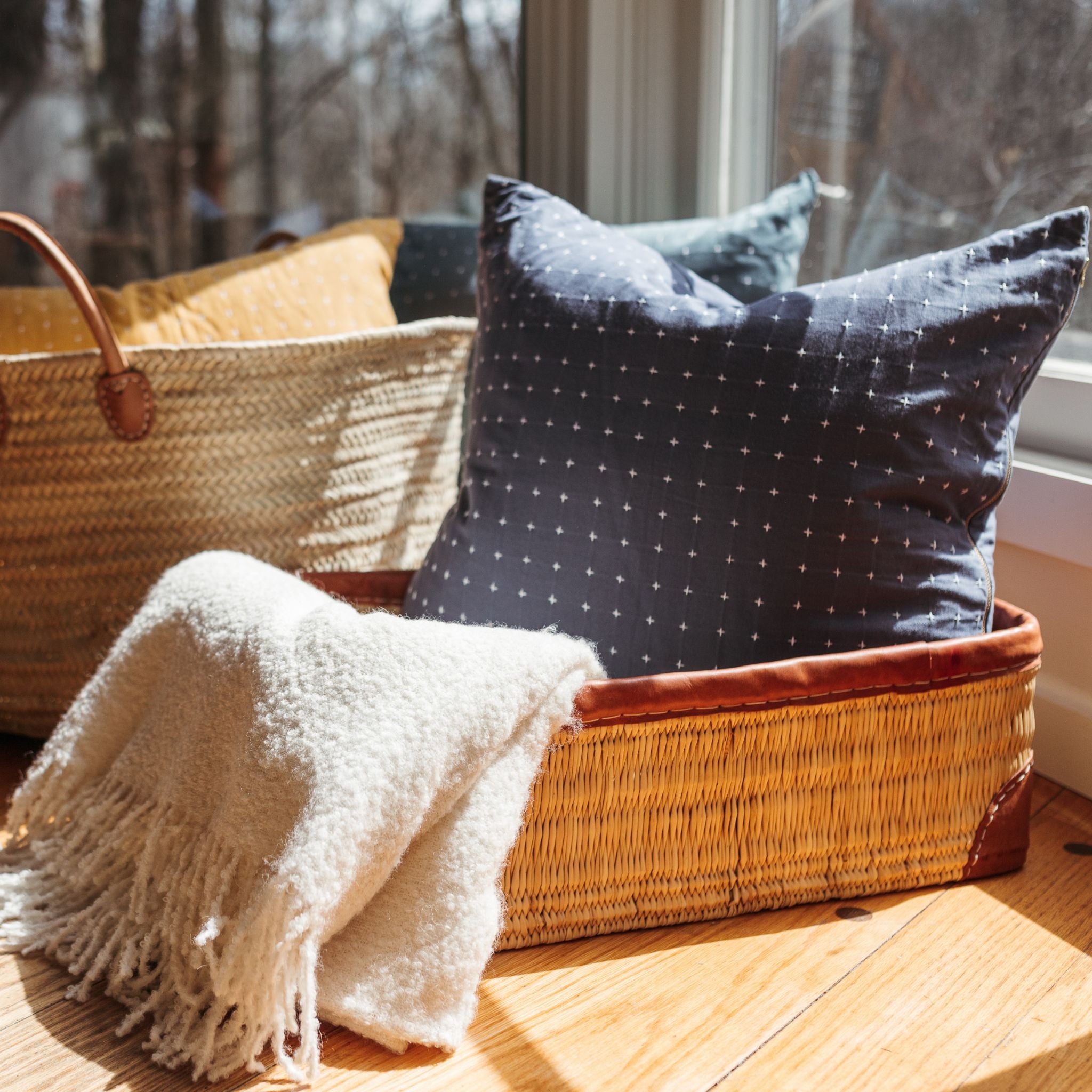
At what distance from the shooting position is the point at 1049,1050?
66 cm

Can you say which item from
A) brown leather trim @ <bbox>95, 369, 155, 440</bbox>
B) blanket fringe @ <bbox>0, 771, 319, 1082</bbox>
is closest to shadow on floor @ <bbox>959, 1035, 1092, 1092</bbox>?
blanket fringe @ <bbox>0, 771, 319, 1082</bbox>

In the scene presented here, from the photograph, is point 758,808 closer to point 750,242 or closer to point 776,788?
point 776,788

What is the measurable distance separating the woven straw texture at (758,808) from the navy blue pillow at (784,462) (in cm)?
7

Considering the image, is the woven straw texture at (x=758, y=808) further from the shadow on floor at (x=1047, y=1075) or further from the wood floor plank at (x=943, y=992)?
the shadow on floor at (x=1047, y=1075)

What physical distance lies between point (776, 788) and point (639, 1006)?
180 millimetres

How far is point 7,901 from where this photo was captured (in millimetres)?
773

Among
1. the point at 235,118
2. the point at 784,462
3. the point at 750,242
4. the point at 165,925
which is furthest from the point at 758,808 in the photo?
the point at 235,118

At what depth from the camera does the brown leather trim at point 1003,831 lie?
83 centimetres

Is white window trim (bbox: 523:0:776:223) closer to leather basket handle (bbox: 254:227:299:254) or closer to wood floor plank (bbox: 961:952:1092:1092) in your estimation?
leather basket handle (bbox: 254:227:299:254)

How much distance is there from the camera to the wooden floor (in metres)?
0.63

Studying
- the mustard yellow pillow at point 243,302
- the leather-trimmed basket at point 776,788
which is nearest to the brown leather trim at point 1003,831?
the leather-trimmed basket at point 776,788

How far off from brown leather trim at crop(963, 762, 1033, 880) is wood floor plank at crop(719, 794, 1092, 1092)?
0.04 feet

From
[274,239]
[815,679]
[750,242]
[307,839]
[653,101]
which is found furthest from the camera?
[653,101]

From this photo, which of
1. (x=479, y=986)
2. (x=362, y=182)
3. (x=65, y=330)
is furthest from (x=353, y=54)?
(x=479, y=986)
